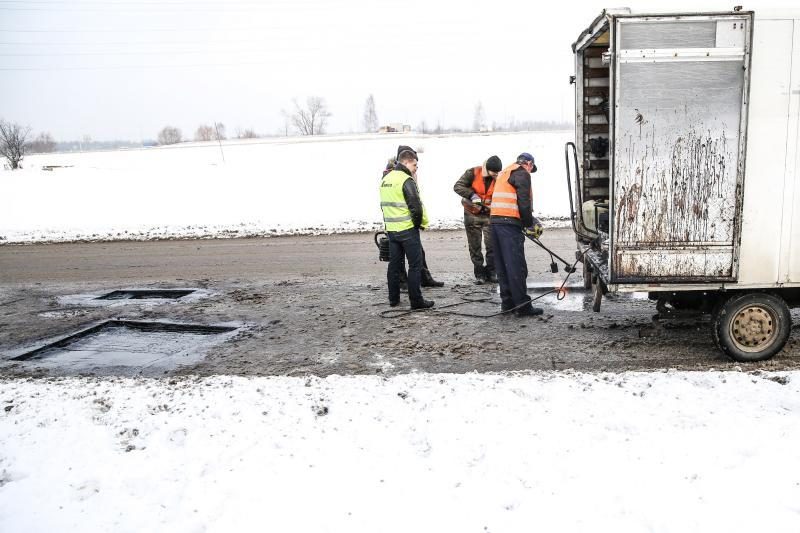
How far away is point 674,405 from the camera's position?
4281 millimetres

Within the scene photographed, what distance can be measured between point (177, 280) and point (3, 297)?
241cm

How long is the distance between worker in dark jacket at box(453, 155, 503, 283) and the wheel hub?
11.7ft

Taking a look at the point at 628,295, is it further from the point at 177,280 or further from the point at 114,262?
the point at 114,262

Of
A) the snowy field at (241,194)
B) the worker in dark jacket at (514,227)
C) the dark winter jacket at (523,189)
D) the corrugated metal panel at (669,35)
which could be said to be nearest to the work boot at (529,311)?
the worker in dark jacket at (514,227)

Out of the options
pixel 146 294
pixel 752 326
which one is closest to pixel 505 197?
pixel 752 326

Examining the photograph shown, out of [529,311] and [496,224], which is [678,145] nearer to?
[496,224]

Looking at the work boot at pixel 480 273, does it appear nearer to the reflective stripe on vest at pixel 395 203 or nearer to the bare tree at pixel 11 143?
the reflective stripe on vest at pixel 395 203

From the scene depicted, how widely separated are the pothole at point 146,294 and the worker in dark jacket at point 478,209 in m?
4.13

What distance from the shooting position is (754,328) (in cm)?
531

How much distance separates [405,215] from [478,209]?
1.61 metres

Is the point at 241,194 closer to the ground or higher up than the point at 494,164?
closer to the ground

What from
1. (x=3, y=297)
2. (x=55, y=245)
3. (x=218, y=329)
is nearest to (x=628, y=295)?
(x=218, y=329)

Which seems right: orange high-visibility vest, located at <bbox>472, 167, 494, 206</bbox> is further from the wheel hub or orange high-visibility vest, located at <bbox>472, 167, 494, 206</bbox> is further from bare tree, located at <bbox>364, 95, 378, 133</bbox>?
bare tree, located at <bbox>364, 95, 378, 133</bbox>

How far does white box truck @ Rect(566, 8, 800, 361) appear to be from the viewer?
4.78 m
